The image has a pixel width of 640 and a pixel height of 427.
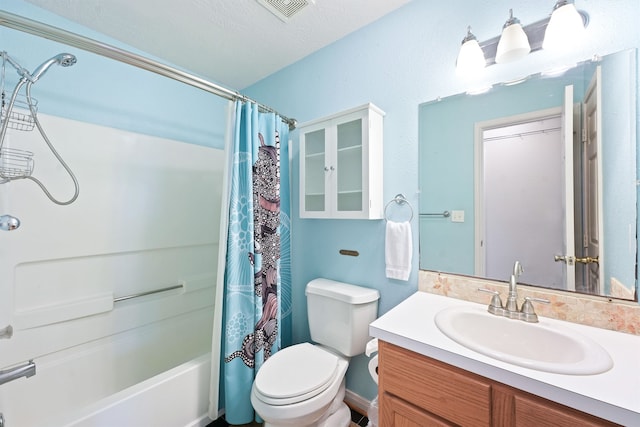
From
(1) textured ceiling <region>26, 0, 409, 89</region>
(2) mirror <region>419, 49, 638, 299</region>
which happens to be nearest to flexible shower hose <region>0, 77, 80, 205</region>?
(1) textured ceiling <region>26, 0, 409, 89</region>

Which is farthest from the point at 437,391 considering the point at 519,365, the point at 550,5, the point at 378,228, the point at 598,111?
the point at 550,5

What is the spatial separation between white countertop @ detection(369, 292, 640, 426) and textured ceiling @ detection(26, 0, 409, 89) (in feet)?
5.30

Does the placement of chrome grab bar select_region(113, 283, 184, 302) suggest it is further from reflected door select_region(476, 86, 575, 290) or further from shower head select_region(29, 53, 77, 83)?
reflected door select_region(476, 86, 575, 290)

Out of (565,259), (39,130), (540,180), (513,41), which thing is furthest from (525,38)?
(39,130)

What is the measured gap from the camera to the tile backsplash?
879mm

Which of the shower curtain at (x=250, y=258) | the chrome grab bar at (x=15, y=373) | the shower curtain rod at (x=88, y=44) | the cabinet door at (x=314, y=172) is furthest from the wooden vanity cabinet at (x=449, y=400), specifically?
the shower curtain rod at (x=88, y=44)

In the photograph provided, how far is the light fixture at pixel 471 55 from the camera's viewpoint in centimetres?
113

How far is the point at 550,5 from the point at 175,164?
2.25 metres

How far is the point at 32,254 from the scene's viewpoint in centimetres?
133

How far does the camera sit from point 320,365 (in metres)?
1.33

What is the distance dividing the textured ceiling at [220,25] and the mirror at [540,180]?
744 millimetres

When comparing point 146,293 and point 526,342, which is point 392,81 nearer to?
point 526,342

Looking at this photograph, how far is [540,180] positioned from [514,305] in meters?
0.52

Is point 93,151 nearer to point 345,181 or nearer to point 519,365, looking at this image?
point 345,181
